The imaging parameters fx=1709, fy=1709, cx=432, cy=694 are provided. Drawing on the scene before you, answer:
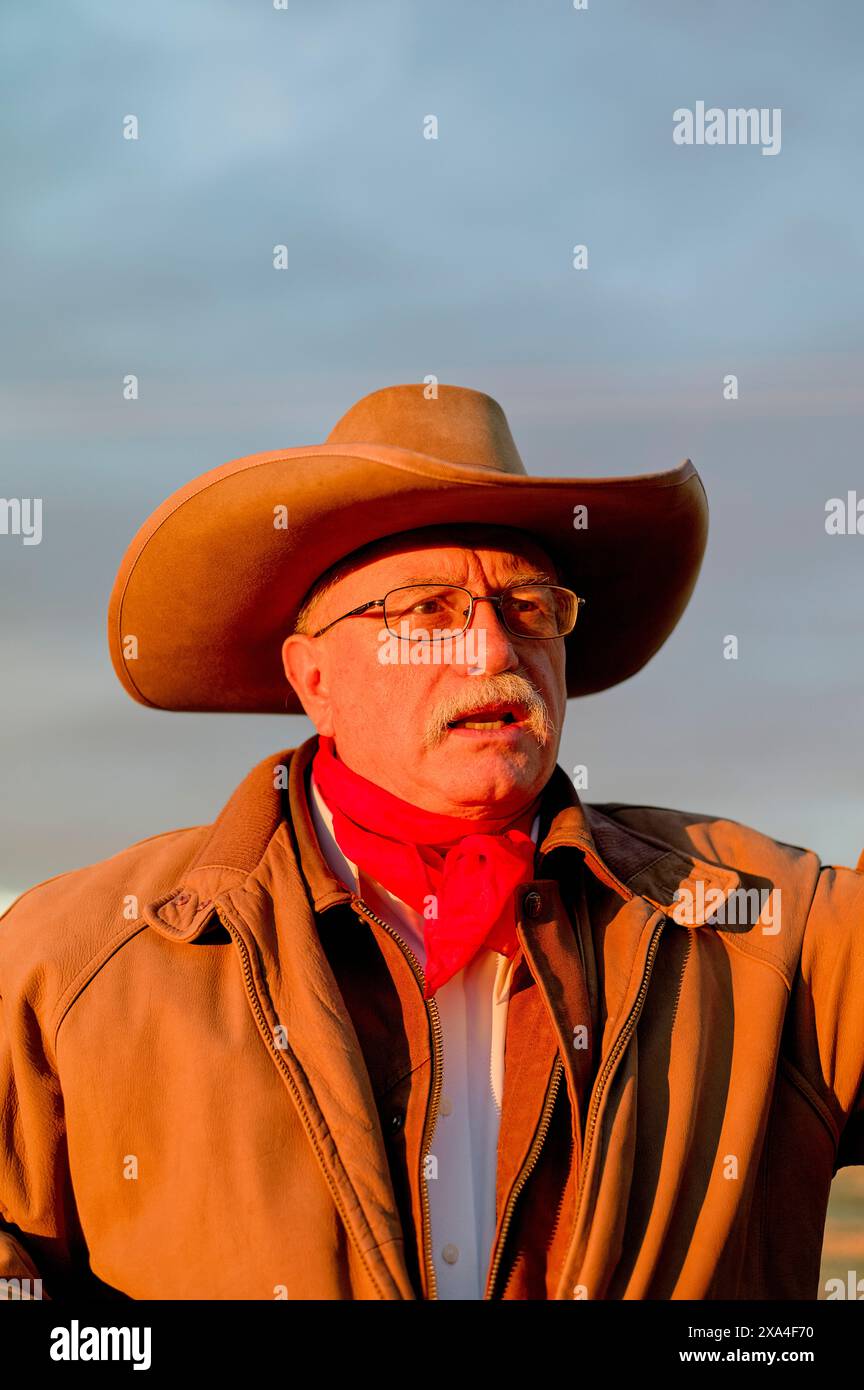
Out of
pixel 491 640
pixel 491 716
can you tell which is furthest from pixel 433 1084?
pixel 491 640

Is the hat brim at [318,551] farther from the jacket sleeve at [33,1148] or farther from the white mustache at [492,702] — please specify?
the jacket sleeve at [33,1148]

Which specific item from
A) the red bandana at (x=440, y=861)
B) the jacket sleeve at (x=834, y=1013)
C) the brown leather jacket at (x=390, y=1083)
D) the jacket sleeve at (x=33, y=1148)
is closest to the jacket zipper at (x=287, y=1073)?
the brown leather jacket at (x=390, y=1083)

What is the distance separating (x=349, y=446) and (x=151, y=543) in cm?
59

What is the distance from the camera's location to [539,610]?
384 centimetres

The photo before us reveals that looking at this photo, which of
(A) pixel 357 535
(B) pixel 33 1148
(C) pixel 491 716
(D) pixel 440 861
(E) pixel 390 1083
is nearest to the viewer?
(E) pixel 390 1083

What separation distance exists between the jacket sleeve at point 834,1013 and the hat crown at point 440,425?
1285 mm

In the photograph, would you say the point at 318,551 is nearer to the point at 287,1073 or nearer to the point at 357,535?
the point at 357,535

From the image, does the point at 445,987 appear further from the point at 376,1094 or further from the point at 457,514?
the point at 457,514

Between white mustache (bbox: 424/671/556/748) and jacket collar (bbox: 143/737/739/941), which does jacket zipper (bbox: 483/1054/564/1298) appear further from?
white mustache (bbox: 424/671/556/748)

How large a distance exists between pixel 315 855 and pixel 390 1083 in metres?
0.55

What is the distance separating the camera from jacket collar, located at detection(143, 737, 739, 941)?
11.9ft

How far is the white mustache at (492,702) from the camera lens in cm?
364

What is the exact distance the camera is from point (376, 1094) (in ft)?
11.3

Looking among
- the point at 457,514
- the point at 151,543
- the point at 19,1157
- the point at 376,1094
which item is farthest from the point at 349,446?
the point at 19,1157
